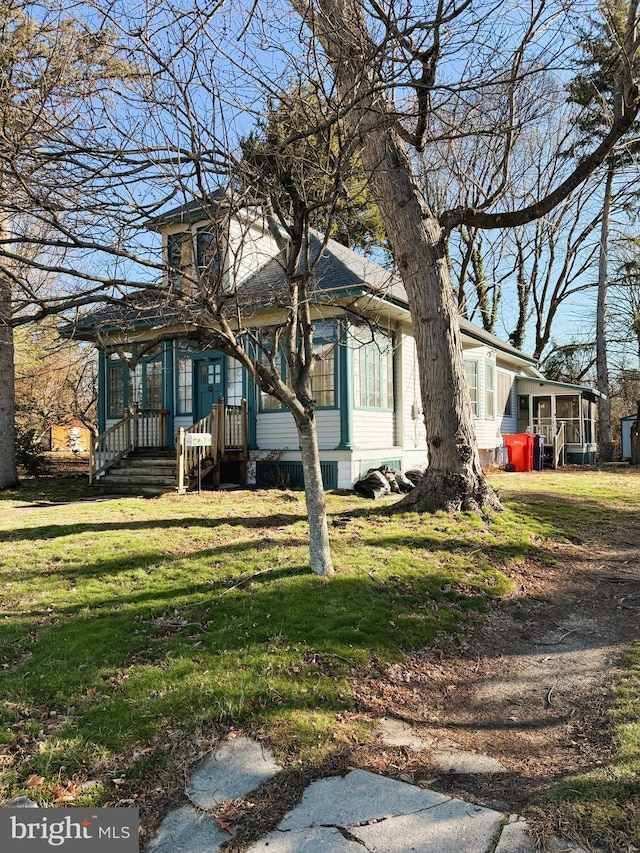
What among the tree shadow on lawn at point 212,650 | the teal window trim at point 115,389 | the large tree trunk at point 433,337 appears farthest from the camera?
the teal window trim at point 115,389

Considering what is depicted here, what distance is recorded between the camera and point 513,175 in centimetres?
986

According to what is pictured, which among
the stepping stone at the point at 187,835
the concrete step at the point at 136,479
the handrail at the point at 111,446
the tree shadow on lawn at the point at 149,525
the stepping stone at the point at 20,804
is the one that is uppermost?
the handrail at the point at 111,446

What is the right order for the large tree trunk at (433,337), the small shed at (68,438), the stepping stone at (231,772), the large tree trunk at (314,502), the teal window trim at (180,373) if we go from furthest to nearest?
1. the small shed at (68,438)
2. the teal window trim at (180,373)
3. the large tree trunk at (433,337)
4. the large tree trunk at (314,502)
5. the stepping stone at (231,772)

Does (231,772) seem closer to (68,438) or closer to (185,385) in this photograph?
(185,385)

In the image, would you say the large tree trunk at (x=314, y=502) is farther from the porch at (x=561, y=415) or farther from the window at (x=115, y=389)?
the porch at (x=561, y=415)

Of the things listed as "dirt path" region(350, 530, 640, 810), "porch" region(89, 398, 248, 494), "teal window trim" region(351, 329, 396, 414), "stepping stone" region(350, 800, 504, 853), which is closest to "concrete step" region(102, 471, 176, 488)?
"porch" region(89, 398, 248, 494)

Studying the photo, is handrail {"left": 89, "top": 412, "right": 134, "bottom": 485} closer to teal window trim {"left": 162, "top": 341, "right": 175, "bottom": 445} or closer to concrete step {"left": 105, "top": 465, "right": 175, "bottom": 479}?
concrete step {"left": 105, "top": 465, "right": 175, "bottom": 479}

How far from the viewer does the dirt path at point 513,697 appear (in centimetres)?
296

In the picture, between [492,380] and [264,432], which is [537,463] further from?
[264,432]

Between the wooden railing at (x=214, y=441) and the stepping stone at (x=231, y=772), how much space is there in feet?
28.2

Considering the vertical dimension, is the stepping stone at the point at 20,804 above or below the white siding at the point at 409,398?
below

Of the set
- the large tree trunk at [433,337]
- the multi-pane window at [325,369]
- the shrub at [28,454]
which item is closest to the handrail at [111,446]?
the shrub at [28,454]

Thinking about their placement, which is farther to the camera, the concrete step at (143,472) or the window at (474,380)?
the window at (474,380)

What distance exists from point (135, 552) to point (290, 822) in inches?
172
